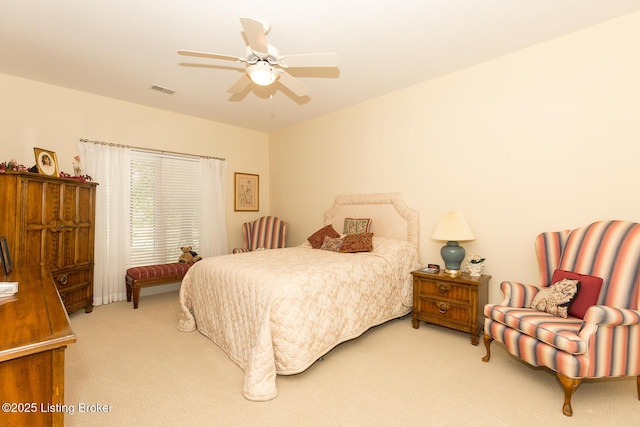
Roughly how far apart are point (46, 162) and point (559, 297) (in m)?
5.26

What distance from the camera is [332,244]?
3994 mm

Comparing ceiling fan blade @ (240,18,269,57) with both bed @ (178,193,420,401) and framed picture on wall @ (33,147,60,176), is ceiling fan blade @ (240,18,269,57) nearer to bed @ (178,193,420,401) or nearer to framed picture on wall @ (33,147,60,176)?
bed @ (178,193,420,401)

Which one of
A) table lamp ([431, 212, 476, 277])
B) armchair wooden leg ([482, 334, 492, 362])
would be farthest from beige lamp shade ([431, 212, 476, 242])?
armchair wooden leg ([482, 334, 492, 362])

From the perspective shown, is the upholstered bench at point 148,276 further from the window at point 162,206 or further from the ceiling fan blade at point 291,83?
the ceiling fan blade at point 291,83

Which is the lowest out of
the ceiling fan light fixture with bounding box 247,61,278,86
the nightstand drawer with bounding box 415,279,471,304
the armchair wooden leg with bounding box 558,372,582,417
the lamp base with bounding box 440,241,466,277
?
the armchair wooden leg with bounding box 558,372,582,417

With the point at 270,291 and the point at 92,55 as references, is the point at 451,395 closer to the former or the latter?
the point at 270,291

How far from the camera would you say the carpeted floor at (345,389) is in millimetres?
1910

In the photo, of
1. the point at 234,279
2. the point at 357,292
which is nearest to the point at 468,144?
the point at 357,292

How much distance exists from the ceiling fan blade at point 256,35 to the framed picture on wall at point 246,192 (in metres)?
3.56

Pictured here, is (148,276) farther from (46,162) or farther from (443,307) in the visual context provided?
(443,307)

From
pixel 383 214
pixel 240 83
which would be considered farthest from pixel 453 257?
pixel 240 83

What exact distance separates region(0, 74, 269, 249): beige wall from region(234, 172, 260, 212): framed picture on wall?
0.11m

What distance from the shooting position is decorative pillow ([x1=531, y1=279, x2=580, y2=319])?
2.26 m

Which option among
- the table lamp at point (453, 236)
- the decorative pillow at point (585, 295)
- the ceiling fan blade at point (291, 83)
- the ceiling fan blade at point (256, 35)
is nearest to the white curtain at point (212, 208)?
the ceiling fan blade at point (291, 83)
